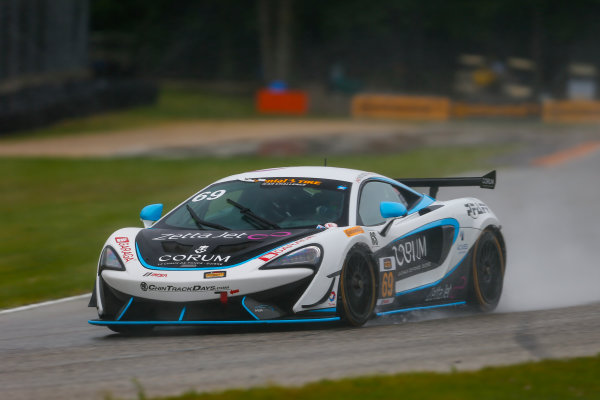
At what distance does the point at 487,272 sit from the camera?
9820mm

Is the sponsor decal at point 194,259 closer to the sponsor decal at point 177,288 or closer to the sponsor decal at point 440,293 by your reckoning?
the sponsor decal at point 177,288

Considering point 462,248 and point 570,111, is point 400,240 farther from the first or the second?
point 570,111

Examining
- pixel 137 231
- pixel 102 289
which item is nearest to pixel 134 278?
pixel 102 289

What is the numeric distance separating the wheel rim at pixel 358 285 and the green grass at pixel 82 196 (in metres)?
4.06

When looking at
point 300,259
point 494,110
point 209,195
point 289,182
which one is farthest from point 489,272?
point 494,110

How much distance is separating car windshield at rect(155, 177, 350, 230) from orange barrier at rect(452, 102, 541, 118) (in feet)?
113

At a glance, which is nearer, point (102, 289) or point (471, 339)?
point (471, 339)

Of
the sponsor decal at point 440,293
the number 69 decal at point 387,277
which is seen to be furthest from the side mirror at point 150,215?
the sponsor decal at point 440,293

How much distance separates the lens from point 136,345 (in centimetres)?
730

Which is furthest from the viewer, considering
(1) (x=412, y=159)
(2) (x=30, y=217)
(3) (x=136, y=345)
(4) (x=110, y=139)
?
(4) (x=110, y=139)

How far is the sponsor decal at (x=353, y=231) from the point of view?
308 inches

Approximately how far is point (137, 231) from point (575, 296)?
465 centimetres

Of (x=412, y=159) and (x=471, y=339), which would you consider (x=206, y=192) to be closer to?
(x=471, y=339)

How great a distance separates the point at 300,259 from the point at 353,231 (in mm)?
633
